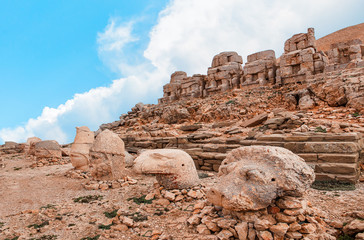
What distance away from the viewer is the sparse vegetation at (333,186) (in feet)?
13.2

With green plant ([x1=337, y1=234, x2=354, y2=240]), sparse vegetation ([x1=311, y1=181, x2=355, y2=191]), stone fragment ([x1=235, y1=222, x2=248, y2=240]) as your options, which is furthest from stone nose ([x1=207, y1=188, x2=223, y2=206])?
sparse vegetation ([x1=311, y1=181, x2=355, y2=191])

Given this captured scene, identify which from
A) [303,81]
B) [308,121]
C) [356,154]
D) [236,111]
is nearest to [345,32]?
[303,81]

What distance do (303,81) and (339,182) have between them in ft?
32.9

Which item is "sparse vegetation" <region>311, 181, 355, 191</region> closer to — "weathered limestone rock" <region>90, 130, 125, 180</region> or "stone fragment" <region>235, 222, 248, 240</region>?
"stone fragment" <region>235, 222, 248, 240</region>

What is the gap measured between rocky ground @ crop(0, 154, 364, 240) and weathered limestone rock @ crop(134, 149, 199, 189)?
17 centimetres

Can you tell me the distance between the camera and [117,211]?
151 inches

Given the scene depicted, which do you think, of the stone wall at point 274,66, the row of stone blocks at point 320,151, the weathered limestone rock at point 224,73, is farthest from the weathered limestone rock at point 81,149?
the weathered limestone rock at point 224,73

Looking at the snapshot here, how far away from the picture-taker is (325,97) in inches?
369

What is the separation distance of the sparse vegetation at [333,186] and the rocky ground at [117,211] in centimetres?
14

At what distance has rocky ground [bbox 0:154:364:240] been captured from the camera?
308cm

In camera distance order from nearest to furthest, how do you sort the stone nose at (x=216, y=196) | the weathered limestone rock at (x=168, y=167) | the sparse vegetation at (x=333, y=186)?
the stone nose at (x=216, y=196), the sparse vegetation at (x=333, y=186), the weathered limestone rock at (x=168, y=167)

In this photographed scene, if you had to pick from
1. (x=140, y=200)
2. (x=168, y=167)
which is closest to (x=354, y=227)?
(x=168, y=167)

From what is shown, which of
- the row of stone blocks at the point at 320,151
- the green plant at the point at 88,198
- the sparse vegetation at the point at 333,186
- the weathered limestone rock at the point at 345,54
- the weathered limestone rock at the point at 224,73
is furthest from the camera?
the weathered limestone rock at the point at 224,73

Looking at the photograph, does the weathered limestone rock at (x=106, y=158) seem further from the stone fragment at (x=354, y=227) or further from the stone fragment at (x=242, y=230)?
the stone fragment at (x=354, y=227)
